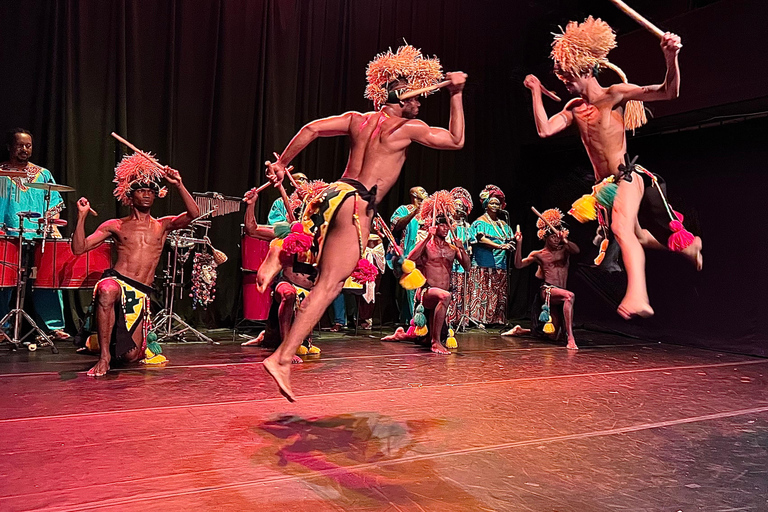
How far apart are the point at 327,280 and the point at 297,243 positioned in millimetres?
379

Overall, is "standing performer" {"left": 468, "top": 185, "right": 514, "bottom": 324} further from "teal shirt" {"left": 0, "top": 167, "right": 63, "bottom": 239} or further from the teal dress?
"teal shirt" {"left": 0, "top": 167, "right": 63, "bottom": 239}

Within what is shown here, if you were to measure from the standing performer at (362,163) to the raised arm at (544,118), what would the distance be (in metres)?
0.45

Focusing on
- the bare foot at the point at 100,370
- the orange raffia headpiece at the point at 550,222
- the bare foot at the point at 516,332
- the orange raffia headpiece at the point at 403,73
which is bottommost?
the bare foot at the point at 100,370

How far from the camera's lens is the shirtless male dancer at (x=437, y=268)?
6.25 metres

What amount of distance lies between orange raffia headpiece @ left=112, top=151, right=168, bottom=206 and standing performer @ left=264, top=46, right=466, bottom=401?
Answer: 1.84m

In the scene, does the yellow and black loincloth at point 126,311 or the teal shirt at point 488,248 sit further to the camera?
the teal shirt at point 488,248

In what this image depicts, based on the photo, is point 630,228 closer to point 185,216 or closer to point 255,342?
point 185,216

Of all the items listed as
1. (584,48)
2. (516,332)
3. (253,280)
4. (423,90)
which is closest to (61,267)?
(253,280)

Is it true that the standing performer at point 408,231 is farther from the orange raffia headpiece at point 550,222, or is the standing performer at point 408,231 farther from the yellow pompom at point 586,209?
the yellow pompom at point 586,209

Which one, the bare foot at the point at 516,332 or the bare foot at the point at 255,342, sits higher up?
the bare foot at the point at 516,332

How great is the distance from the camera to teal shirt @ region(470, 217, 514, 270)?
27.9 feet

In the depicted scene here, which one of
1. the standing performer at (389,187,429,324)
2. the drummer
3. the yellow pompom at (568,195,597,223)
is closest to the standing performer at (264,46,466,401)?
the yellow pompom at (568,195,597,223)

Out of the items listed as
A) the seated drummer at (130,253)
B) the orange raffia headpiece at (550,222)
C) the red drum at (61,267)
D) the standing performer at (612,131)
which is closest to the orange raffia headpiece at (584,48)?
the standing performer at (612,131)

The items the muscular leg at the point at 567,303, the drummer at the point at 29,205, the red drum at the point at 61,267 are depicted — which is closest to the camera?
the red drum at the point at 61,267
